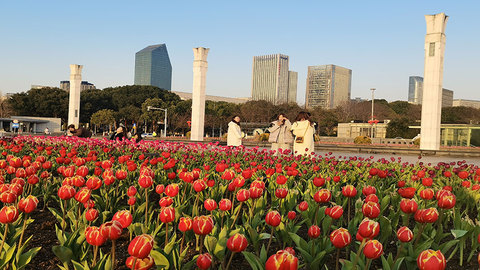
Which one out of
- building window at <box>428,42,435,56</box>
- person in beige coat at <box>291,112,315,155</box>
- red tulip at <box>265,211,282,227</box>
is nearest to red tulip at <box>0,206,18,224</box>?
red tulip at <box>265,211,282,227</box>

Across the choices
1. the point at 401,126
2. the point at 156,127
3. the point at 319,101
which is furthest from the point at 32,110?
the point at 319,101

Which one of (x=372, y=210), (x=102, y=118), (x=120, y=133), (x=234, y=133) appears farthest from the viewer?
(x=102, y=118)

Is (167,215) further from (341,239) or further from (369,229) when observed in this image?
(369,229)

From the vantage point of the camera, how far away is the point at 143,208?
11.4ft

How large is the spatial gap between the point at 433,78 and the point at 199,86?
18447 mm

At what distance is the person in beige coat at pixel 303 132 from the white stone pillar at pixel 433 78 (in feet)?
55.2

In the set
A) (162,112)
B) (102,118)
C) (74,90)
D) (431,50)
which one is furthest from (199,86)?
(102,118)

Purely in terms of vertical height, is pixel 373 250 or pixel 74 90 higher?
pixel 74 90

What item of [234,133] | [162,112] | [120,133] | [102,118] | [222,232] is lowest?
[222,232]

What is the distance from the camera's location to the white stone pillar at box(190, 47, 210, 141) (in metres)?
34.4

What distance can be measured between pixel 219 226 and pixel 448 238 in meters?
2.25

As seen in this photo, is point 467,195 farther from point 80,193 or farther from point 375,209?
point 80,193

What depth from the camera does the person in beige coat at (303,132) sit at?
1003 centimetres

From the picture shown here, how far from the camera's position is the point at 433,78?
23984 millimetres
